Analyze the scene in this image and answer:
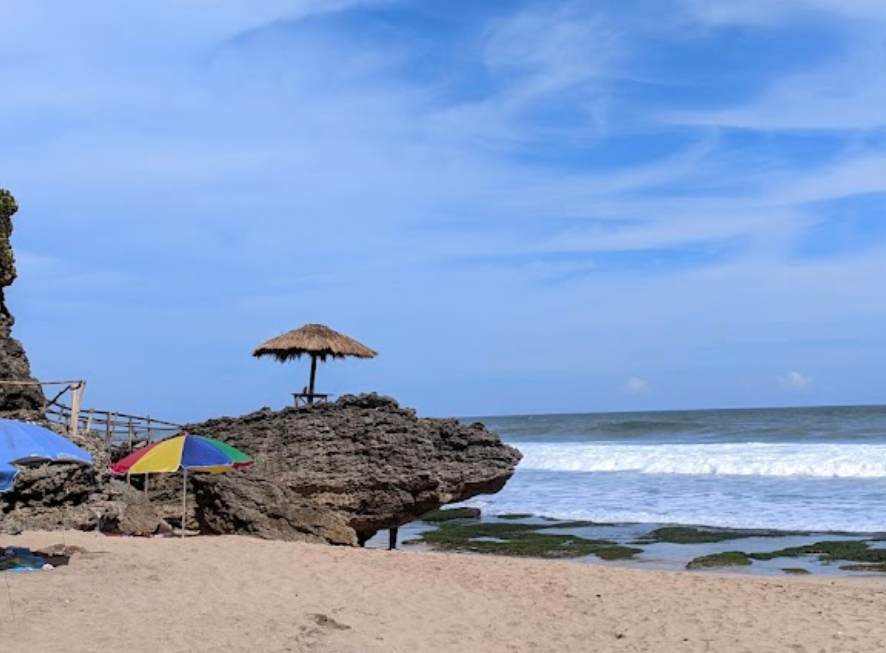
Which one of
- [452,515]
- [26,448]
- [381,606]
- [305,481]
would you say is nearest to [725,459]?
[452,515]

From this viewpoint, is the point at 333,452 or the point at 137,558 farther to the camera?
the point at 333,452

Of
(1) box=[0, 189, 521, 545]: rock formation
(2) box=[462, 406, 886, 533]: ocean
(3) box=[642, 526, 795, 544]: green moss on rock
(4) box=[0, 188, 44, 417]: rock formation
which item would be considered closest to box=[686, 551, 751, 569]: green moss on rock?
(3) box=[642, 526, 795, 544]: green moss on rock

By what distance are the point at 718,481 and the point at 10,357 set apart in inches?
898

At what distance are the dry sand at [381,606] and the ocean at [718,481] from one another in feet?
30.8

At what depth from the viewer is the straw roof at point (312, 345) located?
70.4 feet

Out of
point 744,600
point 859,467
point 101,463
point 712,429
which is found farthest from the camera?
point 712,429

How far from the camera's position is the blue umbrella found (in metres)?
9.38

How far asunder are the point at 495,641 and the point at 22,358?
1072 centimetres

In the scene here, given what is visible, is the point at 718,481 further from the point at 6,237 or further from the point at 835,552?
the point at 6,237

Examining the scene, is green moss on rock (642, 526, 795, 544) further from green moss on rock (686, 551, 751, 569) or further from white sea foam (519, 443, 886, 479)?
white sea foam (519, 443, 886, 479)

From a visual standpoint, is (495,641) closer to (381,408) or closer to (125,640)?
(125,640)

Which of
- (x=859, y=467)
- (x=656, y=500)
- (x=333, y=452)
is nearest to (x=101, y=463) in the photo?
(x=333, y=452)

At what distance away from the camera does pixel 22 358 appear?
16203 millimetres

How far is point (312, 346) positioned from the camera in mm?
21391
